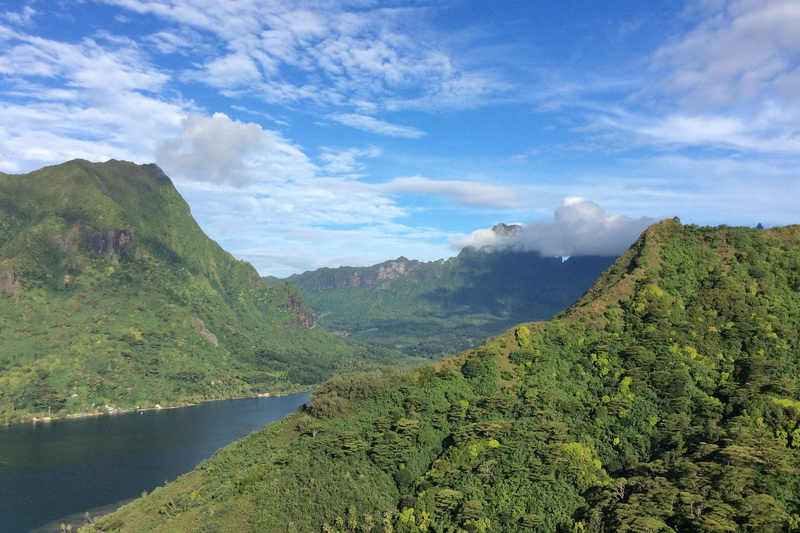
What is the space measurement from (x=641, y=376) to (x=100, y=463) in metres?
144

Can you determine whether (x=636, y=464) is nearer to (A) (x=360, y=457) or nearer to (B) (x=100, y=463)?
(A) (x=360, y=457)

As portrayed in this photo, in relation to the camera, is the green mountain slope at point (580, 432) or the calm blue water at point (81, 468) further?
the calm blue water at point (81, 468)

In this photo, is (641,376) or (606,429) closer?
(606,429)

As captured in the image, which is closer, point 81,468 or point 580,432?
point 580,432

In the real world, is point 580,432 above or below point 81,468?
above

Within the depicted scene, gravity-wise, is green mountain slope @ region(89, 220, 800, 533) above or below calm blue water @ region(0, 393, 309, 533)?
above

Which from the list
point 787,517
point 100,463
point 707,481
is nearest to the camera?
point 787,517

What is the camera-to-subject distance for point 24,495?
133m

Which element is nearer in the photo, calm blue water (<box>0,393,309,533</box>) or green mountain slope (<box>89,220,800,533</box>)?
green mountain slope (<box>89,220,800,533</box>)

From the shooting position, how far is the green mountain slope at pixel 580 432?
6681 centimetres

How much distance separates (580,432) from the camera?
8225cm

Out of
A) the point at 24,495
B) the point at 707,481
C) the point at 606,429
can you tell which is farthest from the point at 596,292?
the point at 24,495

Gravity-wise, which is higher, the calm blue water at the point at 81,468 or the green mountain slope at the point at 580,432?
the green mountain slope at the point at 580,432

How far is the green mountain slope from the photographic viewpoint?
66.8 meters
